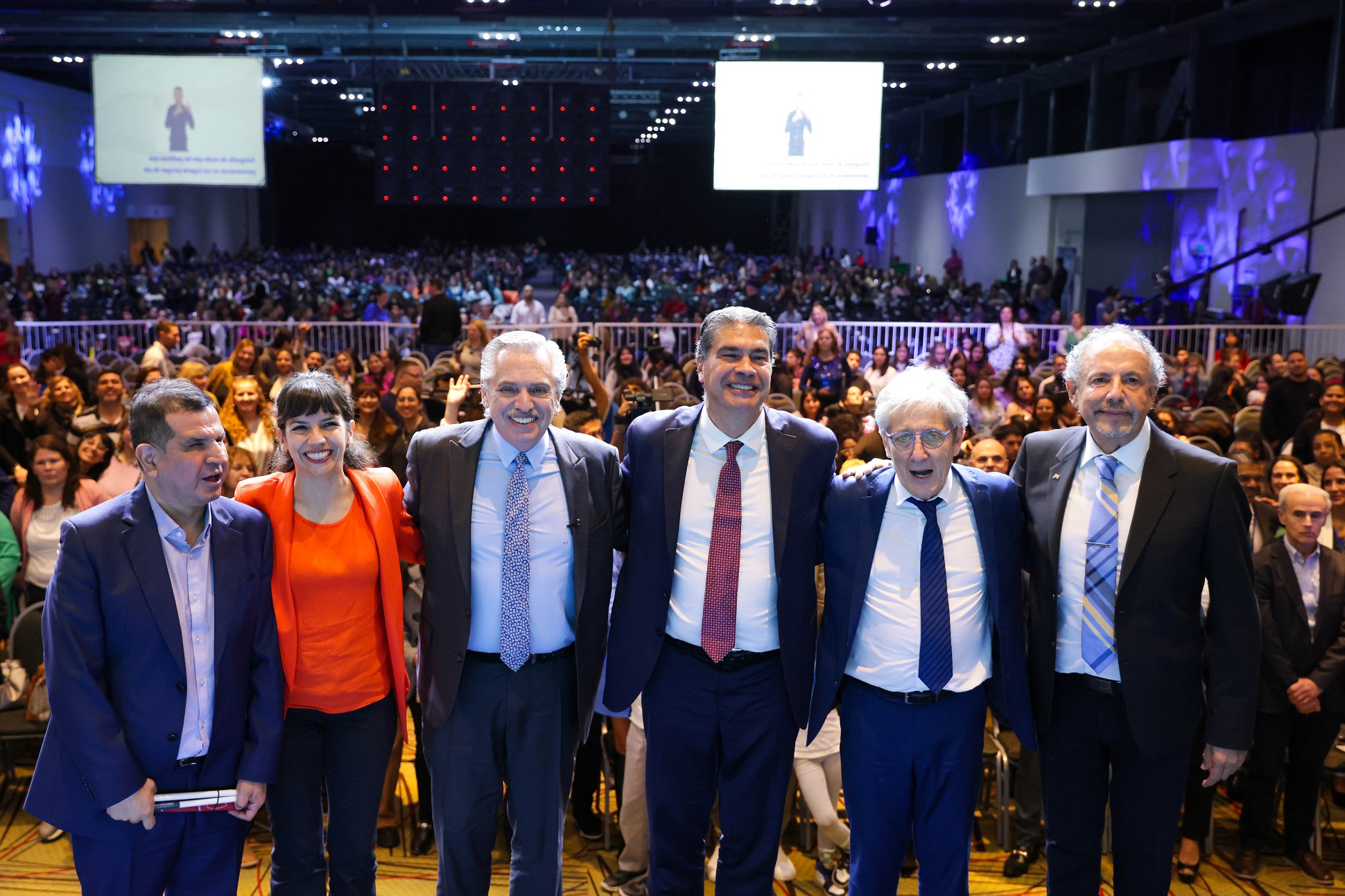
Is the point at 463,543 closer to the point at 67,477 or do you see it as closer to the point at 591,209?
the point at 67,477

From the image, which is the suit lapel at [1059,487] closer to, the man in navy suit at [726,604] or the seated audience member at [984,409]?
the man in navy suit at [726,604]

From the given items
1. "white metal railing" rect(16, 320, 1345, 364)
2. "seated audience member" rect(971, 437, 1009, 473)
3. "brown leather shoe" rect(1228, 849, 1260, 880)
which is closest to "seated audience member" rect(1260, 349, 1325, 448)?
"white metal railing" rect(16, 320, 1345, 364)

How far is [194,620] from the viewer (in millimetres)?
2436

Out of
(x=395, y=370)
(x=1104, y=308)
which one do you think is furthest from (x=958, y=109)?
(x=395, y=370)

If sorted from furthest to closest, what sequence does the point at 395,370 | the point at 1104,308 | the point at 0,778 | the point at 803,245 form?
the point at 803,245, the point at 1104,308, the point at 395,370, the point at 0,778

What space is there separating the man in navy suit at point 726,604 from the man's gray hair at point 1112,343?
63 centimetres

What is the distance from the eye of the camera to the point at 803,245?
34812mm

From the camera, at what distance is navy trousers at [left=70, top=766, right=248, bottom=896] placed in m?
2.39

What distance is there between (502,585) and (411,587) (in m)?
1.15

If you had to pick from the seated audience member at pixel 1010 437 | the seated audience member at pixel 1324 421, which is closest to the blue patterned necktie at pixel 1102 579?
the seated audience member at pixel 1010 437

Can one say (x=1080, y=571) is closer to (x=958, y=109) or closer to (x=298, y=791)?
(x=298, y=791)

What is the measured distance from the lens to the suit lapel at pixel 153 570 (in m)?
2.36

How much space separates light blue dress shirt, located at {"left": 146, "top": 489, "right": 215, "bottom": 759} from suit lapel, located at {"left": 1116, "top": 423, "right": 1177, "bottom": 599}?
82.4 inches

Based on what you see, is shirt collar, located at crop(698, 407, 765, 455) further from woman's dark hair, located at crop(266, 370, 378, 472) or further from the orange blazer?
woman's dark hair, located at crop(266, 370, 378, 472)
